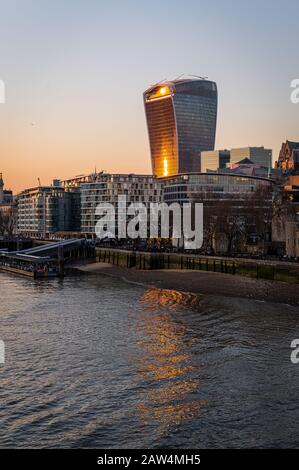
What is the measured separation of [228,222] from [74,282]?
2939 cm

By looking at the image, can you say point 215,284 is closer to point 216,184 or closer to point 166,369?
point 166,369

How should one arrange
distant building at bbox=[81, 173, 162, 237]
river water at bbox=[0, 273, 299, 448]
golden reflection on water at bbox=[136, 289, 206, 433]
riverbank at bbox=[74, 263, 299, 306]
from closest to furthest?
river water at bbox=[0, 273, 299, 448]
golden reflection on water at bbox=[136, 289, 206, 433]
riverbank at bbox=[74, 263, 299, 306]
distant building at bbox=[81, 173, 162, 237]

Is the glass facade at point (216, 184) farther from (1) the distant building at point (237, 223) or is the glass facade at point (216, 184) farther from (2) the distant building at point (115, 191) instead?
(1) the distant building at point (237, 223)

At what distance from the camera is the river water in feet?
79.1

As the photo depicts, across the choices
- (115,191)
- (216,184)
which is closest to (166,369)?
(216,184)

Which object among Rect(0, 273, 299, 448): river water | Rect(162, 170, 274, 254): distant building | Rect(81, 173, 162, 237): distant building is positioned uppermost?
Rect(81, 173, 162, 237): distant building

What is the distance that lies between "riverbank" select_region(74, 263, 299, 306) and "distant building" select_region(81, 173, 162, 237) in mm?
82784

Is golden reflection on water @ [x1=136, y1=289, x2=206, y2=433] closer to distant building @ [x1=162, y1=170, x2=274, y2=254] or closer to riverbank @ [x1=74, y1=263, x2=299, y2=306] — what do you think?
riverbank @ [x1=74, y1=263, x2=299, y2=306]

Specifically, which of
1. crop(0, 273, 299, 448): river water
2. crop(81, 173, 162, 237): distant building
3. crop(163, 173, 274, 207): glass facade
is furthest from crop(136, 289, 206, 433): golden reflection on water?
crop(81, 173, 162, 237): distant building

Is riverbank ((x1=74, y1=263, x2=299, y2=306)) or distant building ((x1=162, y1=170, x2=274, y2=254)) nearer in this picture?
riverbank ((x1=74, y1=263, x2=299, y2=306))

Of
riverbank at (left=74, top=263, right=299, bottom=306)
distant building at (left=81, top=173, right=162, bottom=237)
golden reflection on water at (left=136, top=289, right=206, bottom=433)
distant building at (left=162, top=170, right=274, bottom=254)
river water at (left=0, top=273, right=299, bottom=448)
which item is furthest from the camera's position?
distant building at (left=81, top=173, right=162, bottom=237)

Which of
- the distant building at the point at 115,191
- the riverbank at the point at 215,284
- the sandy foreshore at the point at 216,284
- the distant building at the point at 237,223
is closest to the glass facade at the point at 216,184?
the distant building at the point at 115,191

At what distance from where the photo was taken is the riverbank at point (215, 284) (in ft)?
192

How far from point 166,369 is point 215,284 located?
118 ft
